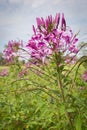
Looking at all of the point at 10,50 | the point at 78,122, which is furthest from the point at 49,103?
the point at 10,50

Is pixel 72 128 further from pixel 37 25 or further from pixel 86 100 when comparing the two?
pixel 37 25

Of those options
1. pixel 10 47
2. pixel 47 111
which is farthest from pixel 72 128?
pixel 10 47

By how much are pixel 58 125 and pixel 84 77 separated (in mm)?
898

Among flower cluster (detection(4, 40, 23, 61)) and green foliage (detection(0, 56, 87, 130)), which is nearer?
green foliage (detection(0, 56, 87, 130))

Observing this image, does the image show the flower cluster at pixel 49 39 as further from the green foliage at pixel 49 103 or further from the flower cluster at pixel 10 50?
the flower cluster at pixel 10 50

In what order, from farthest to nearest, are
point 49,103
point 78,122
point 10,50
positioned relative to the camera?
point 10,50 < point 49,103 < point 78,122

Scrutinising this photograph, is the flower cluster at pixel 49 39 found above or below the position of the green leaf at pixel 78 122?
above

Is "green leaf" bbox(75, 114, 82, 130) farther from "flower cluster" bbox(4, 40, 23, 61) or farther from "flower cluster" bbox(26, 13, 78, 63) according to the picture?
"flower cluster" bbox(4, 40, 23, 61)

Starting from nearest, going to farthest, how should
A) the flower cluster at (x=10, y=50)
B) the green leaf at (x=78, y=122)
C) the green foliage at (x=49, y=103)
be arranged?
the green leaf at (x=78, y=122) → the green foliage at (x=49, y=103) → the flower cluster at (x=10, y=50)

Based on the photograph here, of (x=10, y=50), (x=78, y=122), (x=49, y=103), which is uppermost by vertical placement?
(x=10, y=50)

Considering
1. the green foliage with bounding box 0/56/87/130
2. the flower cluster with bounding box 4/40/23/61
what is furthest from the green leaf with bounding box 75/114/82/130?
the flower cluster with bounding box 4/40/23/61

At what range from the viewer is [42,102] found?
7.66 feet

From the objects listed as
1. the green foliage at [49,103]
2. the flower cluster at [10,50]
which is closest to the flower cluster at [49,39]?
the green foliage at [49,103]

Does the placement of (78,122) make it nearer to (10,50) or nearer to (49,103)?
(49,103)
